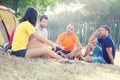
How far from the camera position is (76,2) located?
123ft

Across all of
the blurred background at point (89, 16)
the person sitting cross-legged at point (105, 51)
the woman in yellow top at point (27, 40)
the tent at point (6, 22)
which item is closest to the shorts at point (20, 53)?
the woman in yellow top at point (27, 40)

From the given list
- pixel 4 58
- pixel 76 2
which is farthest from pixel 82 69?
pixel 76 2

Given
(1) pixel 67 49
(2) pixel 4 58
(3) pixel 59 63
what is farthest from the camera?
(1) pixel 67 49

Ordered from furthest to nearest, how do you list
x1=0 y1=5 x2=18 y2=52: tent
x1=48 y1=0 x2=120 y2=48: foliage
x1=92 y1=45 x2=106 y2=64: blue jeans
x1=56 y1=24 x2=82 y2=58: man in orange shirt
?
x1=48 y1=0 x2=120 y2=48: foliage, x1=0 y1=5 x2=18 y2=52: tent, x1=56 y1=24 x2=82 y2=58: man in orange shirt, x1=92 y1=45 x2=106 y2=64: blue jeans

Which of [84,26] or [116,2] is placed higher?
[116,2]

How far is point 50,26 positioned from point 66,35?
29801 millimetres

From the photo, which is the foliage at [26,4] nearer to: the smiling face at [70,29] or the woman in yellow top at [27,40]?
the smiling face at [70,29]

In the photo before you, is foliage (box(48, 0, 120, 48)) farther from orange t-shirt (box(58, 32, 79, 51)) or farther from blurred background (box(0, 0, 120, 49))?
orange t-shirt (box(58, 32, 79, 51))

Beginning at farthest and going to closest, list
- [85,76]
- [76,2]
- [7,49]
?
[76,2], [7,49], [85,76]

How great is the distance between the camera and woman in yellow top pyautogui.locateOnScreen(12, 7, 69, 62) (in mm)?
7238

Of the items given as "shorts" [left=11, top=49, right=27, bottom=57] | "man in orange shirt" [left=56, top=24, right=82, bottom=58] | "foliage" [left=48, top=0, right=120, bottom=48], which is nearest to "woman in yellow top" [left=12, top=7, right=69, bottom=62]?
"shorts" [left=11, top=49, right=27, bottom=57]

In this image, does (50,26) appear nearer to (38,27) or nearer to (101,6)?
(101,6)

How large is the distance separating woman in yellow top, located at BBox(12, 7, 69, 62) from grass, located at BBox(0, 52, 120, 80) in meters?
0.26

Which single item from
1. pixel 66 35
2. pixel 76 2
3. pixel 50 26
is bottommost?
pixel 50 26
